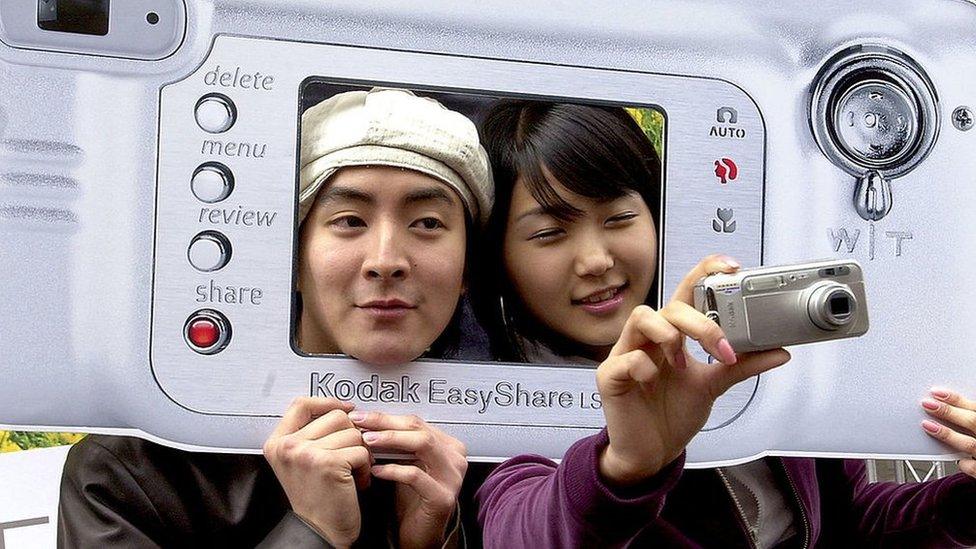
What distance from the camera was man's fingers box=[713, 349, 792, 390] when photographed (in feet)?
2.06

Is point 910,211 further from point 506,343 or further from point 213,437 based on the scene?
point 213,437

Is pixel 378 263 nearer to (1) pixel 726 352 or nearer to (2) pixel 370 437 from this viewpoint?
(2) pixel 370 437

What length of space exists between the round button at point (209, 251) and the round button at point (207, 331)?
2 cm

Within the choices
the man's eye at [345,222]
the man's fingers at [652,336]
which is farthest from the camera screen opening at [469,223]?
the man's fingers at [652,336]

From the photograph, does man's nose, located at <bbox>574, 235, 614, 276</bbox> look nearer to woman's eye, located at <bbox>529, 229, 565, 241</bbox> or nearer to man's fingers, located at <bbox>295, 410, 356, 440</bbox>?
woman's eye, located at <bbox>529, 229, 565, 241</bbox>

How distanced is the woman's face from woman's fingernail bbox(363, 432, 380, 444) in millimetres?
114

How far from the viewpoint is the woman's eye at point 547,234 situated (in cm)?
74

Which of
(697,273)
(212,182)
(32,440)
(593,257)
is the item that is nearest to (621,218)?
(593,257)

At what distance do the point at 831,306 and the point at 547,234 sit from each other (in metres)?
0.19

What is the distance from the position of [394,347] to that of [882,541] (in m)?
0.39

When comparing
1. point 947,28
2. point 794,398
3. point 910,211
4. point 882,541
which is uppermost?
point 947,28

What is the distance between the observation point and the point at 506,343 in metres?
0.75

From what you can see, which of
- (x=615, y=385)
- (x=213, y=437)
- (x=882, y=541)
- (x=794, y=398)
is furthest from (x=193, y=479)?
(x=882, y=541)

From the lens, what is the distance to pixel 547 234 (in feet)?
2.44
